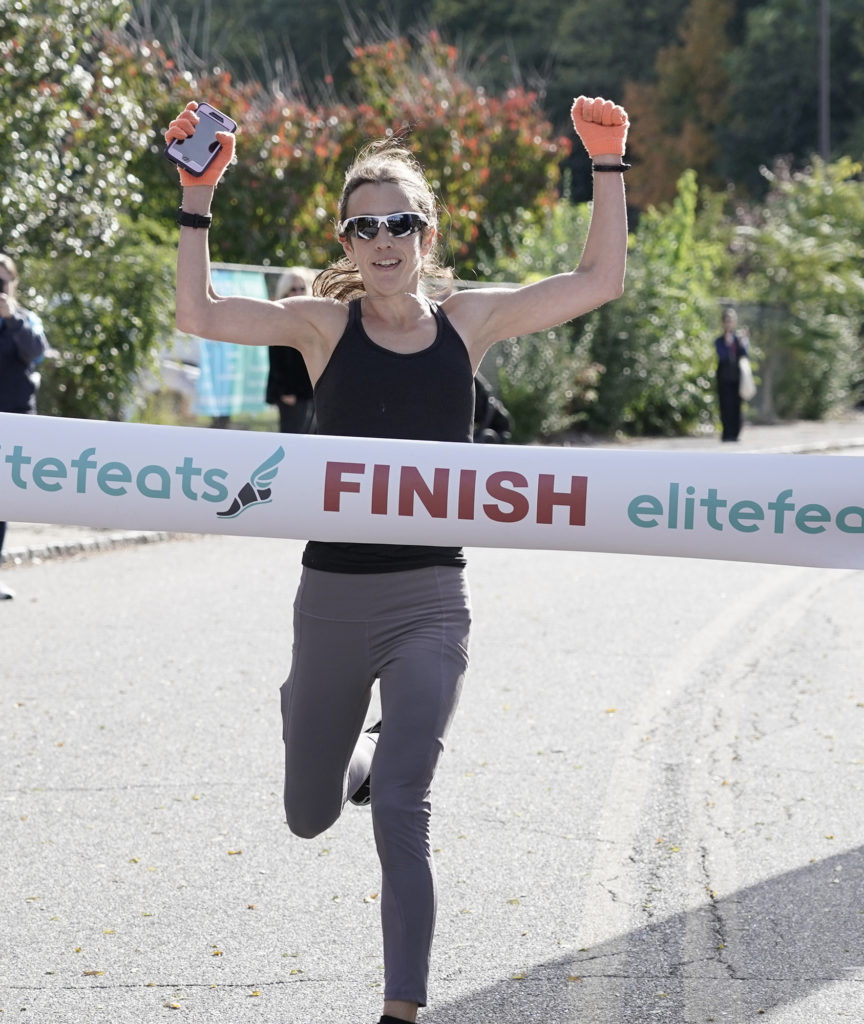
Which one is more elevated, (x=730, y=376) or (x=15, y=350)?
(x=730, y=376)

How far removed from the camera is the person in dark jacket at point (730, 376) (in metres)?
24.7

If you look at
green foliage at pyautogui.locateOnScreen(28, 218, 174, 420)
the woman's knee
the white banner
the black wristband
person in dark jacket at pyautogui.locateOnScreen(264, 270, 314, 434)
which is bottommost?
the woman's knee

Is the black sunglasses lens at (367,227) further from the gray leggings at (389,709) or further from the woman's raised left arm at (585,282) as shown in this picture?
the gray leggings at (389,709)

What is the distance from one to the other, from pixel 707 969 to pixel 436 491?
4.81ft

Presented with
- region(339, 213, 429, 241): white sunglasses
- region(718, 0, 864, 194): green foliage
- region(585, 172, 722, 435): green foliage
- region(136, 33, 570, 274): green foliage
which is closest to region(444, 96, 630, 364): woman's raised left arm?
region(339, 213, 429, 241): white sunglasses

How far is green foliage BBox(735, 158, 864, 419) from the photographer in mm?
31172

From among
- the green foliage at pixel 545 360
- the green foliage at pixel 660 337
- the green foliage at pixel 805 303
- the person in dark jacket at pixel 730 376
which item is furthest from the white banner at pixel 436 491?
the green foliage at pixel 805 303

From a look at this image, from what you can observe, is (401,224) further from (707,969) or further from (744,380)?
(744,380)

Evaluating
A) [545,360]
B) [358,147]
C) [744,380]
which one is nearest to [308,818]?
[358,147]

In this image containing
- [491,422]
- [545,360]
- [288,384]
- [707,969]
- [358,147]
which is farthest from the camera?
[545,360]

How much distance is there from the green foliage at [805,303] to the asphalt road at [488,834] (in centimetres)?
2168

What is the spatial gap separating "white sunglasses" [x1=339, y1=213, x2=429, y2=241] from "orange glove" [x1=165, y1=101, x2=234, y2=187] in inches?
13.3

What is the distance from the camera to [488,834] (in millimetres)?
5645

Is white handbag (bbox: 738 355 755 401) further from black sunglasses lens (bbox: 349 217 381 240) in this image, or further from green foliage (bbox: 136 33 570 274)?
black sunglasses lens (bbox: 349 217 381 240)
